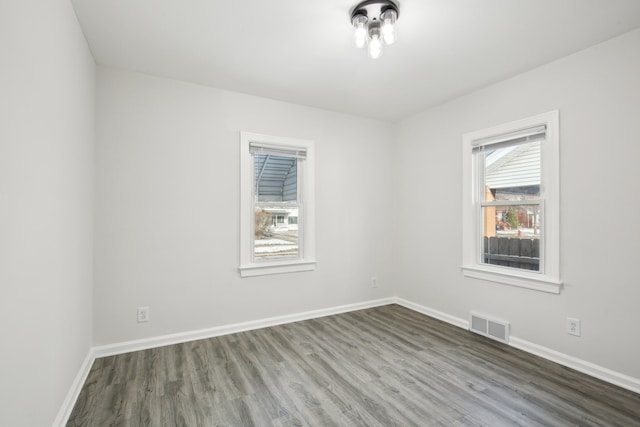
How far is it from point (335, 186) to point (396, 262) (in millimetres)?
1455

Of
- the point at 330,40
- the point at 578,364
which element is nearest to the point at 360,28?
the point at 330,40

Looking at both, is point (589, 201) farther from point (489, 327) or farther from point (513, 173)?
point (489, 327)

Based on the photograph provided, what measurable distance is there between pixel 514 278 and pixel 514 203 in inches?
29.2

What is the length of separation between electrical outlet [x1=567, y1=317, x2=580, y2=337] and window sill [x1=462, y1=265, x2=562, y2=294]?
0.78 feet

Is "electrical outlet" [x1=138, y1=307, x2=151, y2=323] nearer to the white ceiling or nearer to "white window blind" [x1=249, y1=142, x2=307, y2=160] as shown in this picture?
"white window blind" [x1=249, y1=142, x2=307, y2=160]

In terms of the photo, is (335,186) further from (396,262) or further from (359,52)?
(359,52)

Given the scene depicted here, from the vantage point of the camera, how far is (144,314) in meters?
2.96

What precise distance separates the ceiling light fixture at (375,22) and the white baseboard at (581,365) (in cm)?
289

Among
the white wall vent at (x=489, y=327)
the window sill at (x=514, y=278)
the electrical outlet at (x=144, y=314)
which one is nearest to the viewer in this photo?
the window sill at (x=514, y=278)

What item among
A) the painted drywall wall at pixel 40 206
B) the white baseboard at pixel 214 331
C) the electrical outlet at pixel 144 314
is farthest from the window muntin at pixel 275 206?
the painted drywall wall at pixel 40 206

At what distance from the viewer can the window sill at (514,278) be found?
273 centimetres

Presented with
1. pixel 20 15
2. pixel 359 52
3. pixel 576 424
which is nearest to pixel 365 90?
pixel 359 52

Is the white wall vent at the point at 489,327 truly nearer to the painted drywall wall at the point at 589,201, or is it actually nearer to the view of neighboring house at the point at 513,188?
the painted drywall wall at the point at 589,201

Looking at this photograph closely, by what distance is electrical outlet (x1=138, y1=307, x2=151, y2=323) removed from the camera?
2949 mm
